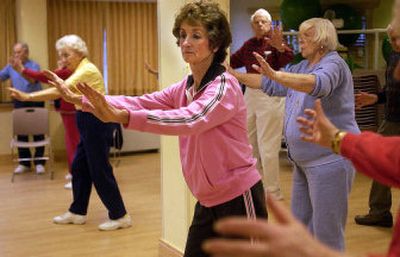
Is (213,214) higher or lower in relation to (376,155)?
lower

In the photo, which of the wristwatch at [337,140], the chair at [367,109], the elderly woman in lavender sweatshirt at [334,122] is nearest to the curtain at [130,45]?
the chair at [367,109]

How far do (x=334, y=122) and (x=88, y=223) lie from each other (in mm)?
2666

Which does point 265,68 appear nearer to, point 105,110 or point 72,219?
point 105,110

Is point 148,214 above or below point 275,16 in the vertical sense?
below

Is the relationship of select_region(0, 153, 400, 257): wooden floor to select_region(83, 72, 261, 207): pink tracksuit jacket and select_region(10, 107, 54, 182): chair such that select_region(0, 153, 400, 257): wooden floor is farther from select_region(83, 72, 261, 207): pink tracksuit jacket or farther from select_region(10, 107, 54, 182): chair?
select_region(83, 72, 261, 207): pink tracksuit jacket

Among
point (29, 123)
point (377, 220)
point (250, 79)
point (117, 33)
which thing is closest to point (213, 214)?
point (250, 79)

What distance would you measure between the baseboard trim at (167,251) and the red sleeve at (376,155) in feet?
7.96

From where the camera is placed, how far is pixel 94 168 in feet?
14.1

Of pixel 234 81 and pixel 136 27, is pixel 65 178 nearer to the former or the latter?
pixel 136 27

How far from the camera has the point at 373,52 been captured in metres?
7.40

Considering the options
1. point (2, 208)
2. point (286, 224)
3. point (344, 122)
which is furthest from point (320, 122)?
point (2, 208)

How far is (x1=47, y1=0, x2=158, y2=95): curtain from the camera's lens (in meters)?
7.62

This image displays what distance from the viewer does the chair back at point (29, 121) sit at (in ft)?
21.0

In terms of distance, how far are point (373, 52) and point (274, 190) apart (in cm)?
309
